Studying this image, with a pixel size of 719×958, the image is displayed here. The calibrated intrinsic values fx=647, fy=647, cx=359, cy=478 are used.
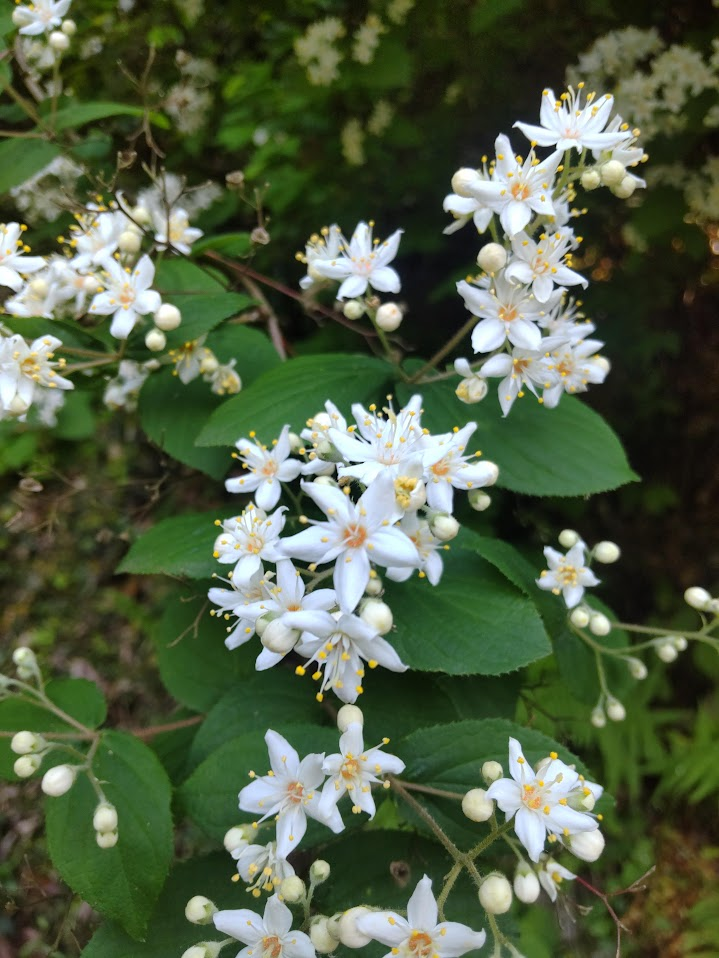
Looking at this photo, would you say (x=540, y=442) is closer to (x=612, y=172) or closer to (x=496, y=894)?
(x=612, y=172)

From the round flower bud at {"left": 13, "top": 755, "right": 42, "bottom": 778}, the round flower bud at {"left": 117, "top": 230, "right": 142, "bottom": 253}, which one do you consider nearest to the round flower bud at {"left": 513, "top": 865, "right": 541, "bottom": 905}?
the round flower bud at {"left": 13, "top": 755, "right": 42, "bottom": 778}

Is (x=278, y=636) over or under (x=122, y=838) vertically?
over

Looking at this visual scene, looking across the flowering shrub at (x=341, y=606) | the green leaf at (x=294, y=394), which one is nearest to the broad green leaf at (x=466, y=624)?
the flowering shrub at (x=341, y=606)

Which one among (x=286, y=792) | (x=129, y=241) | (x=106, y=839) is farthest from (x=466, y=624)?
(x=129, y=241)

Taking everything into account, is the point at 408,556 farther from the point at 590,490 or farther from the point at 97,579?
the point at 97,579

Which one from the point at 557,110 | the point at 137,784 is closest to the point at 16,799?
the point at 137,784

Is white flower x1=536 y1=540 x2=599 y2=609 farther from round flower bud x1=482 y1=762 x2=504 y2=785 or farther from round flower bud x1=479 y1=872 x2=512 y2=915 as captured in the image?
round flower bud x1=479 y1=872 x2=512 y2=915
